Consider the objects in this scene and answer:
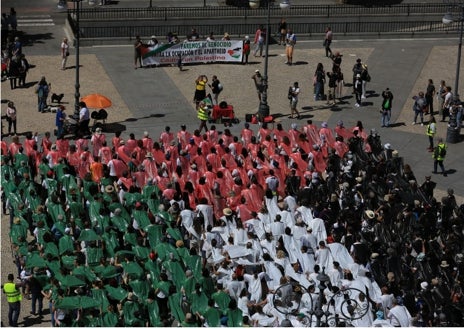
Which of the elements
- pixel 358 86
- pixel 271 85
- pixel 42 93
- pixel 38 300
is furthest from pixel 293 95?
pixel 38 300

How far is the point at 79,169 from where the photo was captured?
36844 mm

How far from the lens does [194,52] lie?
170ft

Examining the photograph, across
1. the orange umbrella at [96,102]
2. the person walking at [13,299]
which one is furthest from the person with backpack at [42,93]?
the person walking at [13,299]

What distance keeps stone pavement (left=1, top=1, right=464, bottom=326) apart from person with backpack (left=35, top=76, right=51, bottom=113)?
0.35 meters

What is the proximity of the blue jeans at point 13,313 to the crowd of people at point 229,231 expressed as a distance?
4 cm

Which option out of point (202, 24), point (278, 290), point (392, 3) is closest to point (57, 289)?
point (278, 290)

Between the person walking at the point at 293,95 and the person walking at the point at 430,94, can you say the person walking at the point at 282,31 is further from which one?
the person walking at the point at 430,94

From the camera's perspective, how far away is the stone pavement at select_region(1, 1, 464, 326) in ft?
145

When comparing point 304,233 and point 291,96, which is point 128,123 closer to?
point 291,96

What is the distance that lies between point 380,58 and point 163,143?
17.8m

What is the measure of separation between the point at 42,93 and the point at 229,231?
50.0 ft

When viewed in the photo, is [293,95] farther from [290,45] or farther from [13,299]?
[13,299]

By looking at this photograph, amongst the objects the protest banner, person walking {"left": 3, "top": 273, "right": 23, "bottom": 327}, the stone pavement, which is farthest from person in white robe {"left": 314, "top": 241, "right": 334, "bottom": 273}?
the protest banner

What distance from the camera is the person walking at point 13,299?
1142 inches
